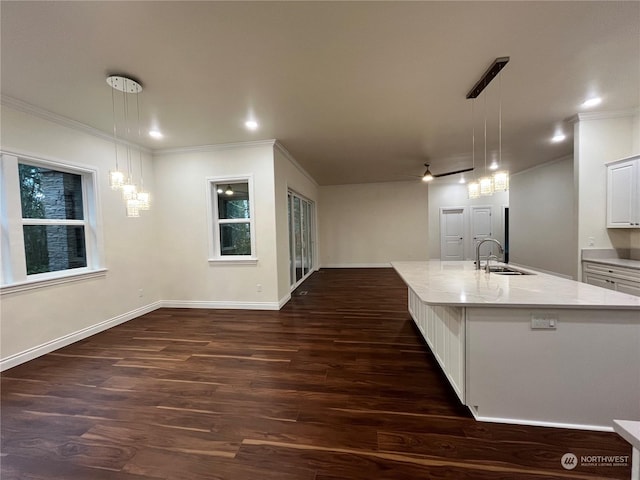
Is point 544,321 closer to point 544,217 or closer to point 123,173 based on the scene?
point 123,173

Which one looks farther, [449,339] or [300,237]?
[300,237]

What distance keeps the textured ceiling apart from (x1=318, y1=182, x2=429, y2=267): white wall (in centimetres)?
441

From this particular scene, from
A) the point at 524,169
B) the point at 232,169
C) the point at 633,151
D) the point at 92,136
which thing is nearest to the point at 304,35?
the point at 232,169

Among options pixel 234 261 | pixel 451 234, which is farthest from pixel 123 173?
pixel 451 234

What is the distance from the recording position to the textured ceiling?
172cm

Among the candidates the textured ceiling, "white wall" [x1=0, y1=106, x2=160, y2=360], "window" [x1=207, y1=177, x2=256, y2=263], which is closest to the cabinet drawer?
the textured ceiling

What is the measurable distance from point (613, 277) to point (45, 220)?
682 cm

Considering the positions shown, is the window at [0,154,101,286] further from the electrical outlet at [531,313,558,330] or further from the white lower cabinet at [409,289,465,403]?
the electrical outlet at [531,313,558,330]

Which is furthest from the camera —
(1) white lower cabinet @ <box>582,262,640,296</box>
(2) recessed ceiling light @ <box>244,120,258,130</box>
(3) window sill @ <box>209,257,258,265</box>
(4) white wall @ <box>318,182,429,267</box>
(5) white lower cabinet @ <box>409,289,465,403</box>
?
(4) white wall @ <box>318,182,429,267</box>

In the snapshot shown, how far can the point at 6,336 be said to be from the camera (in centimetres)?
264

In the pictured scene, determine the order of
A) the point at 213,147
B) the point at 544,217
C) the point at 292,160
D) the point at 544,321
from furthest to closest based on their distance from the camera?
the point at 544,217 < the point at 292,160 < the point at 213,147 < the point at 544,321

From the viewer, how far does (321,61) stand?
219 centimetres

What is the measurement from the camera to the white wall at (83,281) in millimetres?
2725

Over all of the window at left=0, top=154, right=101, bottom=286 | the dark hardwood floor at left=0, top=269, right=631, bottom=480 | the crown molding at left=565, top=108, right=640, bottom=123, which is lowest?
the dark hardwood floor at left=0, top=269, right=631, bottom=480
